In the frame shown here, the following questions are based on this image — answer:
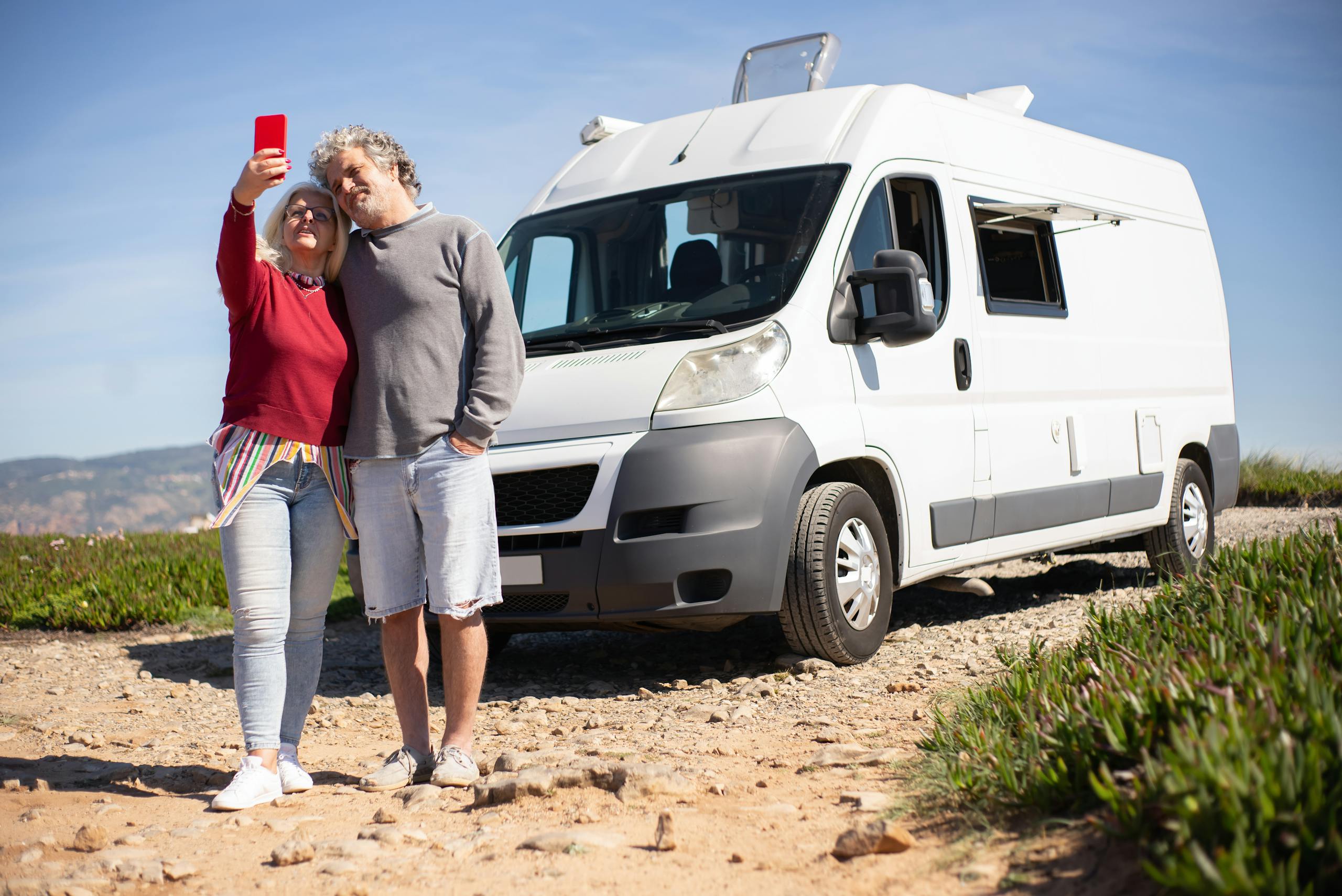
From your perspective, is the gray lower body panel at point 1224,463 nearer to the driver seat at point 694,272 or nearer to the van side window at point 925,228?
the van side window at point 925,228

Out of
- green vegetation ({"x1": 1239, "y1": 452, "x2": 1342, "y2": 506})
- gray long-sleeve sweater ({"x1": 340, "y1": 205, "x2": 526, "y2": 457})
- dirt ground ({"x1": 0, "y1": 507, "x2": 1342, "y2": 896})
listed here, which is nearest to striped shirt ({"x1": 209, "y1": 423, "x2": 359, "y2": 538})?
gray long-sleeve sweater ({"x1": 340, "y1": 205, "x2": 526, "y2": 457})

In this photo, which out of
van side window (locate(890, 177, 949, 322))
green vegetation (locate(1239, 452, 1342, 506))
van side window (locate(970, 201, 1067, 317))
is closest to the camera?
van side window (locate(890, 177, 949, 322))

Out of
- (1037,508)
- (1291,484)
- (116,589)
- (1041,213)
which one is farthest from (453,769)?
(1291,484)

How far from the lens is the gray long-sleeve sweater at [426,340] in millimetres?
3672

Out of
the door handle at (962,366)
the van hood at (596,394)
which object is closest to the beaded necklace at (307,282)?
the van hood at (596,394)

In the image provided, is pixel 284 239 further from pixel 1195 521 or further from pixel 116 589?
pixel 1195 521

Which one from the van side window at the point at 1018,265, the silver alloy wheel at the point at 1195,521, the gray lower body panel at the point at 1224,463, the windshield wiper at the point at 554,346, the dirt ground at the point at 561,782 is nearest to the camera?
the dirt ground at the point at 561,782

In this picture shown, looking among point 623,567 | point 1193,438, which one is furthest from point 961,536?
point 1193,438

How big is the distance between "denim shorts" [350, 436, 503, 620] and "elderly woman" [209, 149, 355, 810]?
0.10 metres

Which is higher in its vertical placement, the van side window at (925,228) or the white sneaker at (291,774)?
the van side window at (925,228)

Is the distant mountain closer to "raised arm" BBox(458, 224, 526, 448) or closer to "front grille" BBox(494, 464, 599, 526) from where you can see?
"front grille" BBox(494, 464, 599, 526)

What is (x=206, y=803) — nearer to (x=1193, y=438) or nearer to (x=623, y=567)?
(x=623, y=567)

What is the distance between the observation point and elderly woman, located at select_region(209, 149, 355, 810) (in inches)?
138

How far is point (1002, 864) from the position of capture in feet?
8.19
